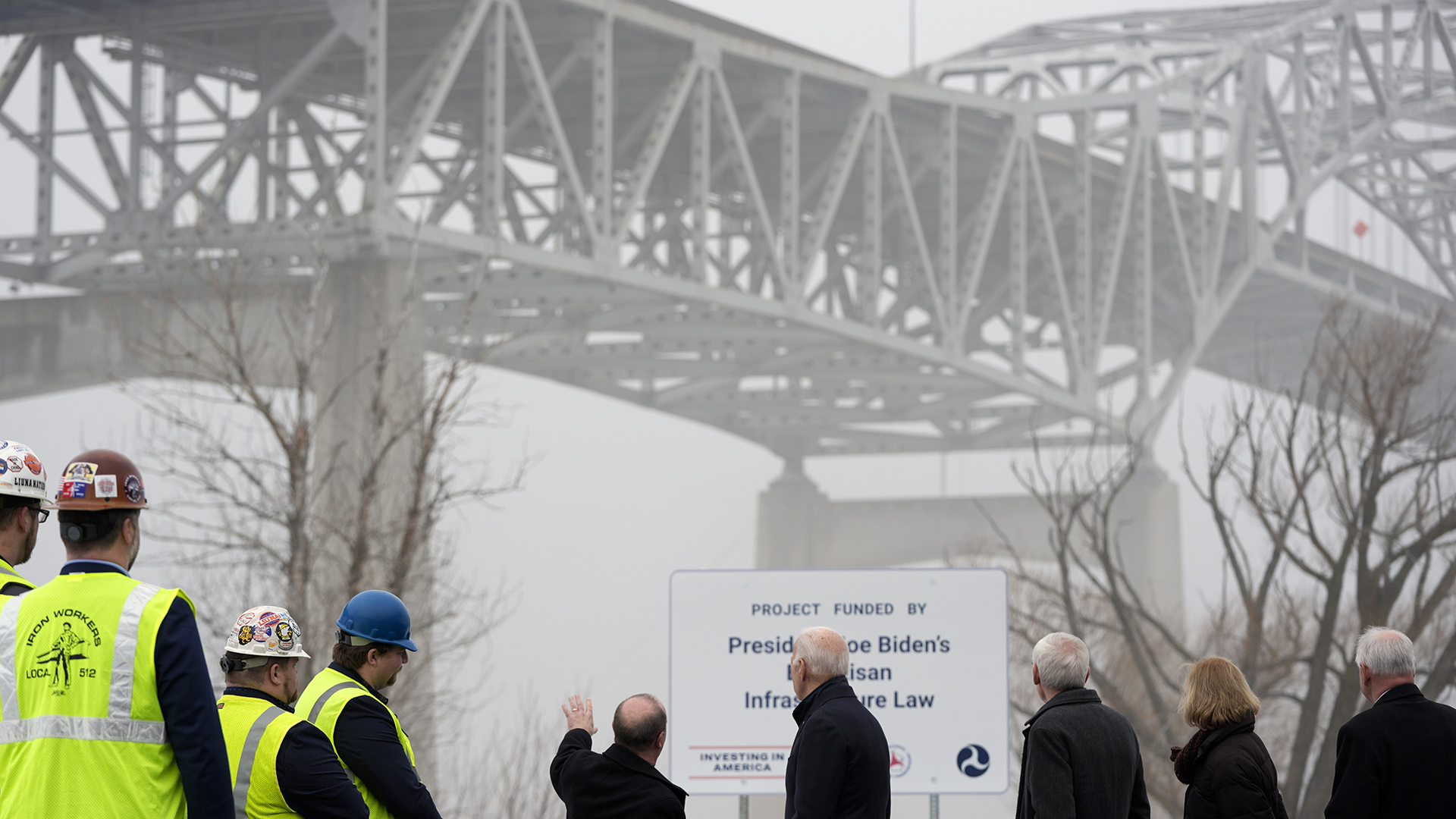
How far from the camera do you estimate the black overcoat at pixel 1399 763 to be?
Result: 6.28 meters

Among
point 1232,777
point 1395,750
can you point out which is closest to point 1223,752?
point 1232,777

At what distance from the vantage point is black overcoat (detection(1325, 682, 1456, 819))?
6.28 metres

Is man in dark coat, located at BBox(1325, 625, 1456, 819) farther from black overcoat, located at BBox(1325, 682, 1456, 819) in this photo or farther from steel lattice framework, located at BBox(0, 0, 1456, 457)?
steel lattice framework, located at BBox(0, 0, 1456, 457)

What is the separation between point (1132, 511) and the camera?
48.8 m

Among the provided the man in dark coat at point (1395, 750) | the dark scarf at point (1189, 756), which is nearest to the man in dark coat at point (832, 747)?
the dark scarf at point (1189, 756)

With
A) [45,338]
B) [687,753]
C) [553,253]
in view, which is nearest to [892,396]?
[553,253]

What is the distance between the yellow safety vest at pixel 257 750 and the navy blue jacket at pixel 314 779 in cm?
3

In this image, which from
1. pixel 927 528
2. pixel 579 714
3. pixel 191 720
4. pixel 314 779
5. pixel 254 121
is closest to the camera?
pixel 191 720

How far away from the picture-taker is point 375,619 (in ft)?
18.0

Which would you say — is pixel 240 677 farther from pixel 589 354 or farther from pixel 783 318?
pixel 589 354

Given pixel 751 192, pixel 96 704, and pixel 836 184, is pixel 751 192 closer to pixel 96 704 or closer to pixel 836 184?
pixel 836 184

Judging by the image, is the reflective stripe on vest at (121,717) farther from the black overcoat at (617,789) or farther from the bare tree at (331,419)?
the bare tree at (331,419)

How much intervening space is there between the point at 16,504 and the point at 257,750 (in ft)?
3.43

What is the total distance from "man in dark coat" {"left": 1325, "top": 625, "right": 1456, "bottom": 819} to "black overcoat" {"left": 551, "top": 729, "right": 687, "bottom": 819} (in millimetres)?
2509
